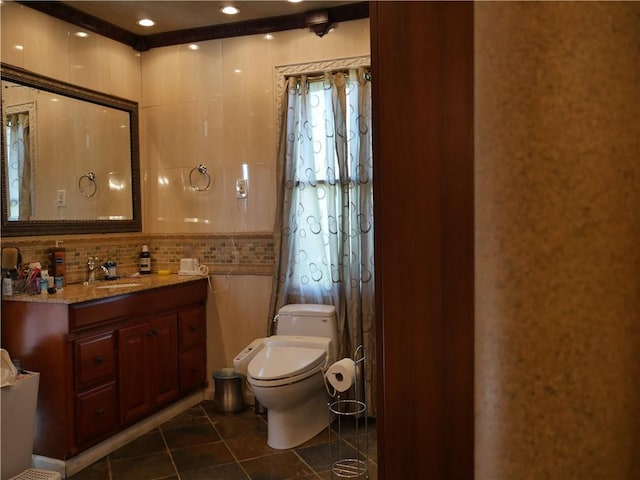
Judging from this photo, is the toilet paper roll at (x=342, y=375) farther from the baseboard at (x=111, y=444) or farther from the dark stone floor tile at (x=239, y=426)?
the baseboard at (x=111, y=444)

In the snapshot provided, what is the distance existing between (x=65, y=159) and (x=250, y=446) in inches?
82.1

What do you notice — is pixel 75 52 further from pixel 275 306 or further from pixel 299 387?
pixel 299 387

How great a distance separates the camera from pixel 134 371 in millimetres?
2791

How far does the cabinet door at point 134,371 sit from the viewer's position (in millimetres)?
2703

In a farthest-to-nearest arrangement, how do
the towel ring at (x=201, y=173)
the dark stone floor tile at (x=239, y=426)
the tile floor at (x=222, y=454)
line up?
the towel ring at (x=201, y=173) → the dark stone floor tile at (x=239, y=426) → the tile floor at (x=222, y=454)

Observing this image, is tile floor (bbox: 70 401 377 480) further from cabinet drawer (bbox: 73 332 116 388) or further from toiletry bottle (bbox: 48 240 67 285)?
toiletry bottle (bbox: 48 240 67 285)

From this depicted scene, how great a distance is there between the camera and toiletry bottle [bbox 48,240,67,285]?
280cm

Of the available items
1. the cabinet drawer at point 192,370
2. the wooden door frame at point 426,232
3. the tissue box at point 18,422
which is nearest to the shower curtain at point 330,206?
the cabinet drawer at point 192,370

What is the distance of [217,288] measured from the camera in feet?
11.3

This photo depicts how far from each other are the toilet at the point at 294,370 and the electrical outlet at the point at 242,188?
860 mm

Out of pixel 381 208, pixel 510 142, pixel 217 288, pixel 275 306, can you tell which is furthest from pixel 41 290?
pixel 510 142

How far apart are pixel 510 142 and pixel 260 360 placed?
7.65ft

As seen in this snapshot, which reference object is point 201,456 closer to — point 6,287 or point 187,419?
point 187,419

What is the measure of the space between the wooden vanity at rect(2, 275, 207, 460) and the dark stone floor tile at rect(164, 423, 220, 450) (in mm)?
202
